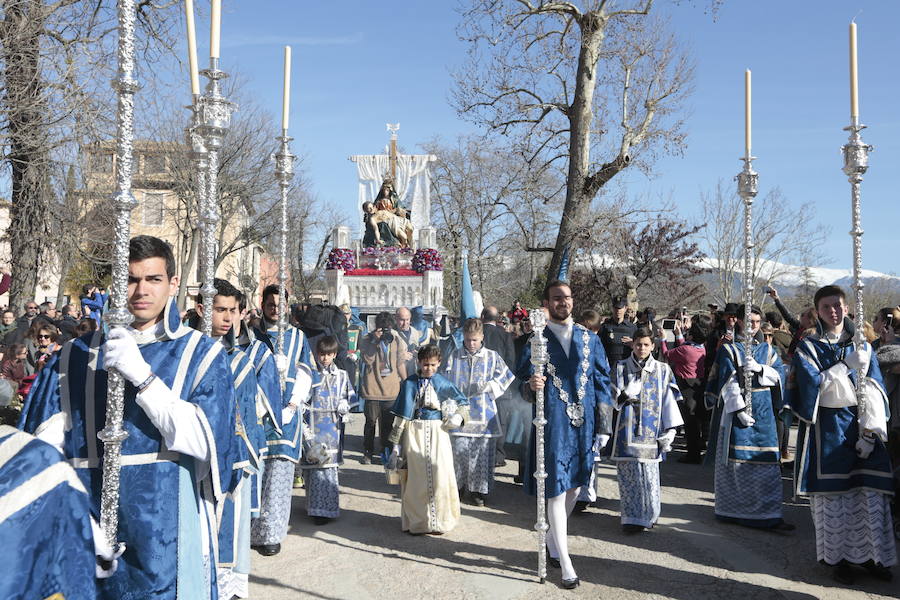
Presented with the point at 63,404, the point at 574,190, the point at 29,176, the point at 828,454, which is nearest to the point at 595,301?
the point at 574,190

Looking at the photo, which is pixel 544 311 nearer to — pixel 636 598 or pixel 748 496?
pixel 636 598

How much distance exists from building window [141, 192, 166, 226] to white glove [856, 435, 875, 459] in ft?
76.5

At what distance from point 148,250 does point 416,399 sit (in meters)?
4.39

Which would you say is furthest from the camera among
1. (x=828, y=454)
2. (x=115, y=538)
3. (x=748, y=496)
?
(x=748, y=496)

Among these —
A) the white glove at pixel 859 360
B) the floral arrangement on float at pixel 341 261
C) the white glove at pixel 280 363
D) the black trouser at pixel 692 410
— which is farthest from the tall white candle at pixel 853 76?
the floral arrangement on float at pixel 341 261

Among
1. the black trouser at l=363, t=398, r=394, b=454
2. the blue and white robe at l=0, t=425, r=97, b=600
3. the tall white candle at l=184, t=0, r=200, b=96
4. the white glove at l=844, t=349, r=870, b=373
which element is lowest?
the black trouser at l=363, t=398, r=394, b=454

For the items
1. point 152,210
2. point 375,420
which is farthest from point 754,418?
point 152,210

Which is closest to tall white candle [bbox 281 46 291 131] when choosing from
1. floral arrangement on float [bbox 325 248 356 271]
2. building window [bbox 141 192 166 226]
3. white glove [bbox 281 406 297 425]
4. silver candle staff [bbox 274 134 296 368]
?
silver candle staff [bbox 274 134 296 368]

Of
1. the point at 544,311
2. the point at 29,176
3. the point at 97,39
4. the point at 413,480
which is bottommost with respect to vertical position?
the point at 413,480

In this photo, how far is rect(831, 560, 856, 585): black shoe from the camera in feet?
17.5

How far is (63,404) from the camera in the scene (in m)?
2.68

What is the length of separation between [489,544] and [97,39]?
8169 mm

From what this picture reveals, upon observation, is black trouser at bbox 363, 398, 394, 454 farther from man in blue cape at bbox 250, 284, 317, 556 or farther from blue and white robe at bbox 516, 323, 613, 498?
blue and white robe at bbox 516, 323, 613, 498

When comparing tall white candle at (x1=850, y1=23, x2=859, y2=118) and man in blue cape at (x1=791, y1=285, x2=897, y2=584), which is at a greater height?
tall white candle at (x1=850, y1=23, x2=859, y2=118)
